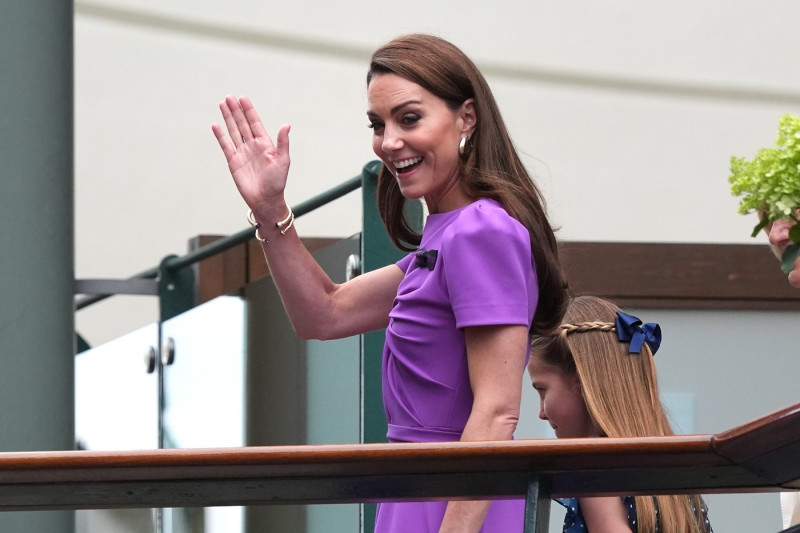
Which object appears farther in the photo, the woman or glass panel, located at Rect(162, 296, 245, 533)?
glass panel, located at Rect(162, 296, 245, 533)

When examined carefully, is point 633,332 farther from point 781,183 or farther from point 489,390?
point 781,183

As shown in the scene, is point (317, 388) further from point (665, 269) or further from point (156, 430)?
point (665, 269)

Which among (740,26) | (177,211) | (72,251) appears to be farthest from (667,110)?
Answer: (72,251)

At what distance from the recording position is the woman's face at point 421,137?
2209 millimetres

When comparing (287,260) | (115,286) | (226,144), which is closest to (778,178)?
(287,260)

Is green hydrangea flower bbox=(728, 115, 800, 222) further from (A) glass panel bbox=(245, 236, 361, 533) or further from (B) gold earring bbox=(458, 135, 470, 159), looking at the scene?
(A) glass panel bbox=(245, 236, 361, 533)

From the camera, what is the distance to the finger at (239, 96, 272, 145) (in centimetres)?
239

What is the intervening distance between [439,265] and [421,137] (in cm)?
20

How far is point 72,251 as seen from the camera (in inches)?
122

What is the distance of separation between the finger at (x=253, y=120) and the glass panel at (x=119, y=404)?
169cm

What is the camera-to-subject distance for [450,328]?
6.87 ft

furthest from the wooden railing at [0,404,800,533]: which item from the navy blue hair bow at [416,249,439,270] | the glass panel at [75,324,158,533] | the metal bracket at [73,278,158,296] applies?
the glass panel at [75,324,158,533]

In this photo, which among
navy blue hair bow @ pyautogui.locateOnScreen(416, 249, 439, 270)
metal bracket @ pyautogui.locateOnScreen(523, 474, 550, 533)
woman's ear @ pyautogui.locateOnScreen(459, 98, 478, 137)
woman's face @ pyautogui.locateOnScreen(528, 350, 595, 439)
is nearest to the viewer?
metal bracket @ pyautogui.locateOnScreen(523, 474, 550, 533)

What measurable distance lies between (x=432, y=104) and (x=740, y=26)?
2591 mm
